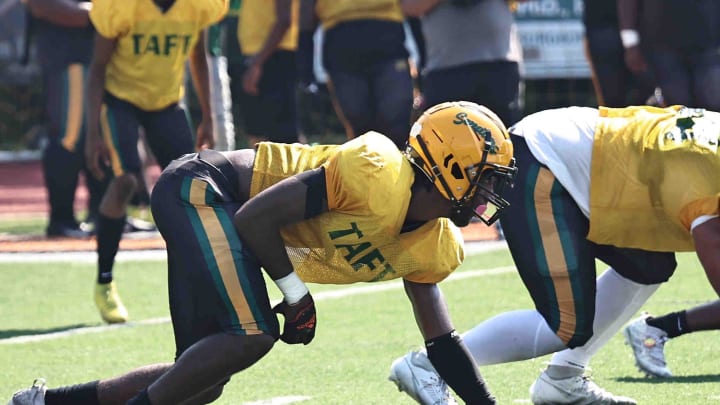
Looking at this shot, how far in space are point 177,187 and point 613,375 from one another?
201 centimetres

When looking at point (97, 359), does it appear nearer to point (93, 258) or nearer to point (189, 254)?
point (189, 254)

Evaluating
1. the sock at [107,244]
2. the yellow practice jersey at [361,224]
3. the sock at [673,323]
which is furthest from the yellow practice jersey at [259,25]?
the yellow practice jersey at [361,224]

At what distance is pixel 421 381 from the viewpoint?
479 cm

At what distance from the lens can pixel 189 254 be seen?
4375mm

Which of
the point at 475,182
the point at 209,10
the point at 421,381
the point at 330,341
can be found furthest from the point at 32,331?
the point at 475,182

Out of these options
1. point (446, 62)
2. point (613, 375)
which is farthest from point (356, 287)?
point (613, 375)

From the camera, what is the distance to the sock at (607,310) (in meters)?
5.10

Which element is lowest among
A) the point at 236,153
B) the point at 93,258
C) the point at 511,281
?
the point at 93,258

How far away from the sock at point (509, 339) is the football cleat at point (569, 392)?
17cm

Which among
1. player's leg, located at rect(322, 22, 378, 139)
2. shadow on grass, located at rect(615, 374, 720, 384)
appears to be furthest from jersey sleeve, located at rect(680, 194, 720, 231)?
player's leg, located at rect(322, 22, 378, 139)

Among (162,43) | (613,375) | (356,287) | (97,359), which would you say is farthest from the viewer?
(356,287)

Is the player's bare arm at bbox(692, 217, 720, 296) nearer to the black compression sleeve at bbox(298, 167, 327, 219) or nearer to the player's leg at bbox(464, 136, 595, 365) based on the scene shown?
the player's leg at bbox(464, 136, 595, 365)

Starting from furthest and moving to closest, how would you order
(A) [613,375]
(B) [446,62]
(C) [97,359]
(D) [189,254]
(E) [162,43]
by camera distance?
1. (B) [446,62]
2. (E) [162,43]
3. (C) [97,359]
4. (A) [613,375]
5. (D) [189,254]

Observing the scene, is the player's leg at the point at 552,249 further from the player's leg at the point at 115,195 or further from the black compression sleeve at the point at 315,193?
→ the player's leg at the point at 115,195
